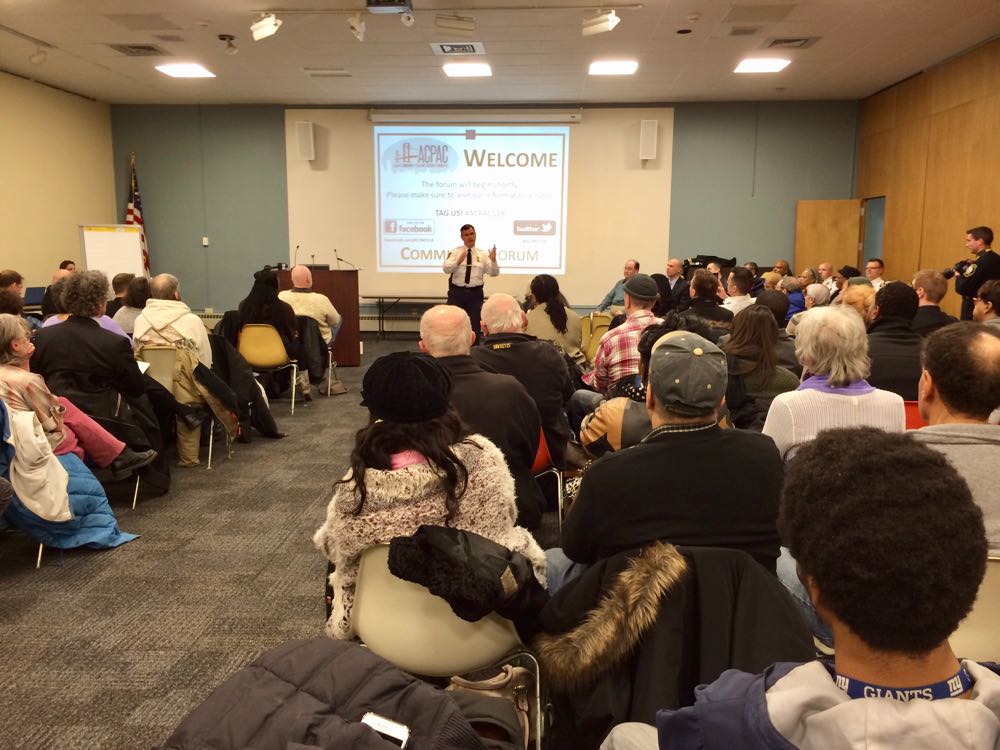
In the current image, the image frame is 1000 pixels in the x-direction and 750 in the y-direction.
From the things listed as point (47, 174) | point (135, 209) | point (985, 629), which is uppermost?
point (47, 174)

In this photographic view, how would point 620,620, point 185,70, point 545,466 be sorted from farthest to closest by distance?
point 185,70
point 545,466
point 620,620

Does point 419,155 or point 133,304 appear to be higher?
point 419,155

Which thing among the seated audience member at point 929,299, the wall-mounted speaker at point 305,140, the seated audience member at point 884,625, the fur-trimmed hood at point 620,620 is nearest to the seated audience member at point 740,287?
the seated audience member at point 929,299

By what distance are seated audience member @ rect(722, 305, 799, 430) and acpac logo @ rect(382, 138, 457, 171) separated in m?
8.40

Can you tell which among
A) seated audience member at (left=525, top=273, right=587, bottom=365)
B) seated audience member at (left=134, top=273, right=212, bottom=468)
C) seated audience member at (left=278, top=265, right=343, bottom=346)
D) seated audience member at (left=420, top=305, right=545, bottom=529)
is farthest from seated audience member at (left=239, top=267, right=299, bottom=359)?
seated audience member at (left=420, top=305, right=545, bottom=529)

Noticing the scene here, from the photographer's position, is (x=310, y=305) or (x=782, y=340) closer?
(x=782, y=340)

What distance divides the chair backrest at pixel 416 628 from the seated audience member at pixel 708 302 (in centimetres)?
328

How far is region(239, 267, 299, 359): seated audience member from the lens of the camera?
6137mm

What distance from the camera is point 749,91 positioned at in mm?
10125

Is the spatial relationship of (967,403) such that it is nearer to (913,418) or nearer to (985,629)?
(985,629)

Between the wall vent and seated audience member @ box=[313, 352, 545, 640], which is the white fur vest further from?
the wall vent

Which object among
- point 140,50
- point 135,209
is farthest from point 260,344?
point 135,209

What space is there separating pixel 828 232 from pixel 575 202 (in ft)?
11.9

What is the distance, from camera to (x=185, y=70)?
30.0 feet
